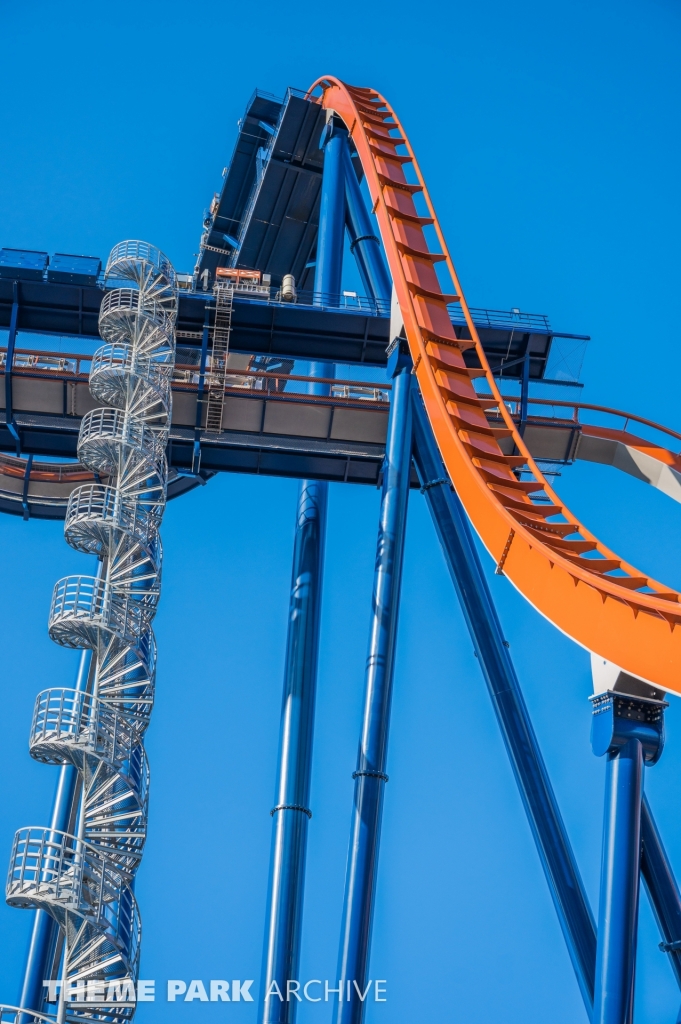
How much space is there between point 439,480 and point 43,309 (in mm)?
7844

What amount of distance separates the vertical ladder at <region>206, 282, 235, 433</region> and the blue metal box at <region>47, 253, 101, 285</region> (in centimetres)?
222

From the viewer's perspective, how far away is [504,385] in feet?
75.2

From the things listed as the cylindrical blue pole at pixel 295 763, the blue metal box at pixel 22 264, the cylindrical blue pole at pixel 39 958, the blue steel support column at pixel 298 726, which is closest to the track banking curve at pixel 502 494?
the blue steel support column at pixel 298 726

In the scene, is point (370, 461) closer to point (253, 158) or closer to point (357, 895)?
point (357, 895)

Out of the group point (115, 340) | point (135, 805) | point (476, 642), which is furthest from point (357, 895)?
point (115, 340)

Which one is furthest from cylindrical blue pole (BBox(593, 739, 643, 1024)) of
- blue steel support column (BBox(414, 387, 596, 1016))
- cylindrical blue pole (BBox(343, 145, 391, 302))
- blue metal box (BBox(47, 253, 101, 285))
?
blue metal box (BBox(47, 253, 101, 285))

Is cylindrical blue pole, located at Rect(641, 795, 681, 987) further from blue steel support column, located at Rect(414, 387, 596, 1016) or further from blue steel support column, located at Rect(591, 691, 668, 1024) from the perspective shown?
blue steel support column, located at Rect(591, 691, 668, 1024)

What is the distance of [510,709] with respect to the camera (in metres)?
18.1

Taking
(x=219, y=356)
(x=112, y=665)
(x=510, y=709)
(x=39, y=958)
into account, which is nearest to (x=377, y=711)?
(x=510, y=709)

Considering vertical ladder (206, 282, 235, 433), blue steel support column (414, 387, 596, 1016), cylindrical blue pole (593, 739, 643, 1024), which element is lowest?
cylindrical blue pole (593, 739, 643, 1024)

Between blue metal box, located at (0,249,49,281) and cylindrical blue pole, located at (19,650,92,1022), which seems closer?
cylindrical blue pole, located at (19,650,92,1022)

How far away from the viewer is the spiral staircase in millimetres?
13273

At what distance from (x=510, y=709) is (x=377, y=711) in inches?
83.9

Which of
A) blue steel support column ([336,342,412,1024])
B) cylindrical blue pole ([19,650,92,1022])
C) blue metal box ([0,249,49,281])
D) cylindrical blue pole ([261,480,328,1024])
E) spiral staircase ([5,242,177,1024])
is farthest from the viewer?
blue metal box ([0,249,49,281])
